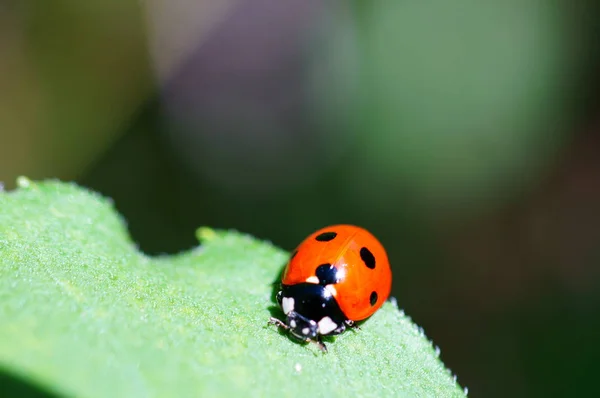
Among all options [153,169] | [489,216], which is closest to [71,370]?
[153,169]

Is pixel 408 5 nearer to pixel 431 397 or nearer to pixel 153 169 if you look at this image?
pixel 153 169

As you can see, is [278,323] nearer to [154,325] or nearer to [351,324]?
A: [351,324]

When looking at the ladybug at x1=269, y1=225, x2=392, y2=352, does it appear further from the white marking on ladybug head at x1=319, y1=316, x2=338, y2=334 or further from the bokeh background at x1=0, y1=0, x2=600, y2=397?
the bokeh background at x1=0, y1=0, x2=600, y2=397

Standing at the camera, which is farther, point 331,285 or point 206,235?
point 206,235

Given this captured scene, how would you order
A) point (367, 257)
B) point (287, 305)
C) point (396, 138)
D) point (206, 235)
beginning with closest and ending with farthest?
1. point (287, 305)
2. point (367, 257)
3. point (206, 235)
4. point (396, 138)

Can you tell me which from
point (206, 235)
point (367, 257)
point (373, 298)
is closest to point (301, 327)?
point (373, 298)

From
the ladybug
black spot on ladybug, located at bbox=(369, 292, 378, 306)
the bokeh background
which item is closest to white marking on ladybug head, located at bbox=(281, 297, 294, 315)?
the ladybug
